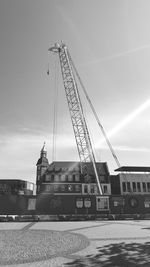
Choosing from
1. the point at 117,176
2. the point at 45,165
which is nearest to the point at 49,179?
the point at 45,165

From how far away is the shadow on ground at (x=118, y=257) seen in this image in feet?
26.2

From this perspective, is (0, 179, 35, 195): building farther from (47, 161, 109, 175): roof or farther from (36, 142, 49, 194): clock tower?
(47, 161, 109, 175): roof

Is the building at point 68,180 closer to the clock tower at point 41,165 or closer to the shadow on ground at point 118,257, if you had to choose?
the clock tower at point 41,165

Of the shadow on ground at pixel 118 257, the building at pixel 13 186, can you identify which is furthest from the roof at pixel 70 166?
the shadow on ground at pixel 118 257

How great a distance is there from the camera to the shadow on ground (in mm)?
7996

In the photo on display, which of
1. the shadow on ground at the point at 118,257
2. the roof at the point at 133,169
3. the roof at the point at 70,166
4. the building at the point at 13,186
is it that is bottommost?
the shadow on ground at the point at 118,257

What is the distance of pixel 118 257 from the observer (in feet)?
29.4

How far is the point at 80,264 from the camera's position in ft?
26.1

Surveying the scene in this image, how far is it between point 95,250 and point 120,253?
48.7 inches

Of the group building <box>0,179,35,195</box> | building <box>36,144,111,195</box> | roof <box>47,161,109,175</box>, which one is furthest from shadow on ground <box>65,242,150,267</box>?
building <box>0,179,35,195</box>

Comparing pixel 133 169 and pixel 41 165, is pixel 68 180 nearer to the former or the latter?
pixel 41 165

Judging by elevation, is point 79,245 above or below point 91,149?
below

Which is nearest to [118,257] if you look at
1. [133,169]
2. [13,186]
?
[133,169]

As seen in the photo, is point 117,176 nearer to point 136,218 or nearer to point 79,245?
point 136,218
